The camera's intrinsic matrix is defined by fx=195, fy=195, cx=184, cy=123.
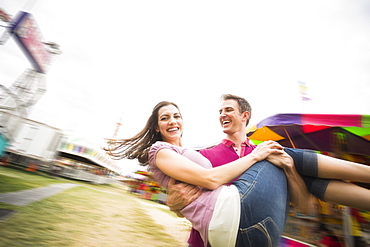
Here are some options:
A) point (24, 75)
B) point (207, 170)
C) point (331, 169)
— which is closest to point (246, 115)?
point (331, 169)

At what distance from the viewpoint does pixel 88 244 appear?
3.05 meters

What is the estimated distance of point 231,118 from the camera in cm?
208

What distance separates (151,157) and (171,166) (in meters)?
0.28

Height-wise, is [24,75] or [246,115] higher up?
[24,75]

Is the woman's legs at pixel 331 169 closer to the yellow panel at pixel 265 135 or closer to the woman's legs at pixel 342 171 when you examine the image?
the woman's legs at pixel 342 171

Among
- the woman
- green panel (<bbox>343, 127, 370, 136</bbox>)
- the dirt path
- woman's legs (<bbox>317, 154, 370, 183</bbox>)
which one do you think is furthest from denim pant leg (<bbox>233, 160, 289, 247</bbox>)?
the dirt path

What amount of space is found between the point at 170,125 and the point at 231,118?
66 cm

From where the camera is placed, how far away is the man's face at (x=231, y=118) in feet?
6.79

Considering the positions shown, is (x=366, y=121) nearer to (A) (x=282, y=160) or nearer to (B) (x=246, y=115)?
(B) (x=246, y=115)

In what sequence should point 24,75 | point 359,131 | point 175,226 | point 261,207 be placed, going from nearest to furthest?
1. point 261,207
2. point 359,131
3. point 175,226
4. point 24,75

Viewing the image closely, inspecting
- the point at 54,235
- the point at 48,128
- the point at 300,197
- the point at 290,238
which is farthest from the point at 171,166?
the point at 48,128

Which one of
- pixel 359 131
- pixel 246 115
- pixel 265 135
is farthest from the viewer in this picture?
pixel 265 135

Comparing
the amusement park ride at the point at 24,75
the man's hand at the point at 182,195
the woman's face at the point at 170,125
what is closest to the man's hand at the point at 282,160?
the man's hand at the point at 182,195

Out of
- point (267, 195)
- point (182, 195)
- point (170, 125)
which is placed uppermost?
point (170, 125)
